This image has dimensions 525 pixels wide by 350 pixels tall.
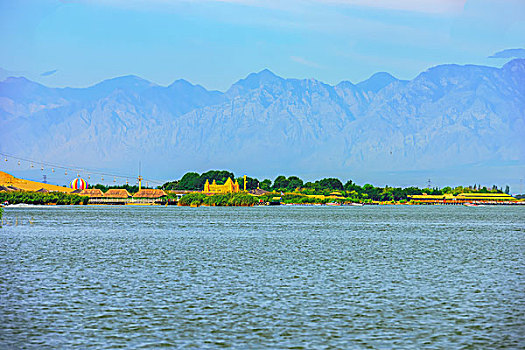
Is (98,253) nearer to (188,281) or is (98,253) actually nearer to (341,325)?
(188,281)

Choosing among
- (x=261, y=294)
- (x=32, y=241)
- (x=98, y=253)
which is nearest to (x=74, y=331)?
(x=261, y=294)

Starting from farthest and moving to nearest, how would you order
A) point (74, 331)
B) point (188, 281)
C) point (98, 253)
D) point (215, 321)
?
point (98, 253)
point (188, 281)
point (215, 321)
point (74, 331)

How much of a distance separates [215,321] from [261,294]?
6.97 meters

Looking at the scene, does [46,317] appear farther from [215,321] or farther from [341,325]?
[341,325]

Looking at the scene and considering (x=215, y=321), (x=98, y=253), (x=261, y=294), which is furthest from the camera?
(x=98, y=253)

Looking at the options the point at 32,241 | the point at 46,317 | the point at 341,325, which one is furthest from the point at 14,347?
the point at 32,241

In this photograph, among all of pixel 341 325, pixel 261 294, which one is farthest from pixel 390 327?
pixel 261 294

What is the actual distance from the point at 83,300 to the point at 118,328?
648 centimetres

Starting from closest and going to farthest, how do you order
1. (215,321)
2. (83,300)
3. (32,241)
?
1. (215,321)
2. (83,300)
3. (32,241)

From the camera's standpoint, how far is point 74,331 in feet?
82.6

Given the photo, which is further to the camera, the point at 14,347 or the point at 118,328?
the point at 118,328

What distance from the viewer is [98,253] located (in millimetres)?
56500

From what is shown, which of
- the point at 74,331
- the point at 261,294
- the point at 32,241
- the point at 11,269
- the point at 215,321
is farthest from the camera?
the point at 32,241

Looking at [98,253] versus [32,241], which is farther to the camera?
[32,241]
